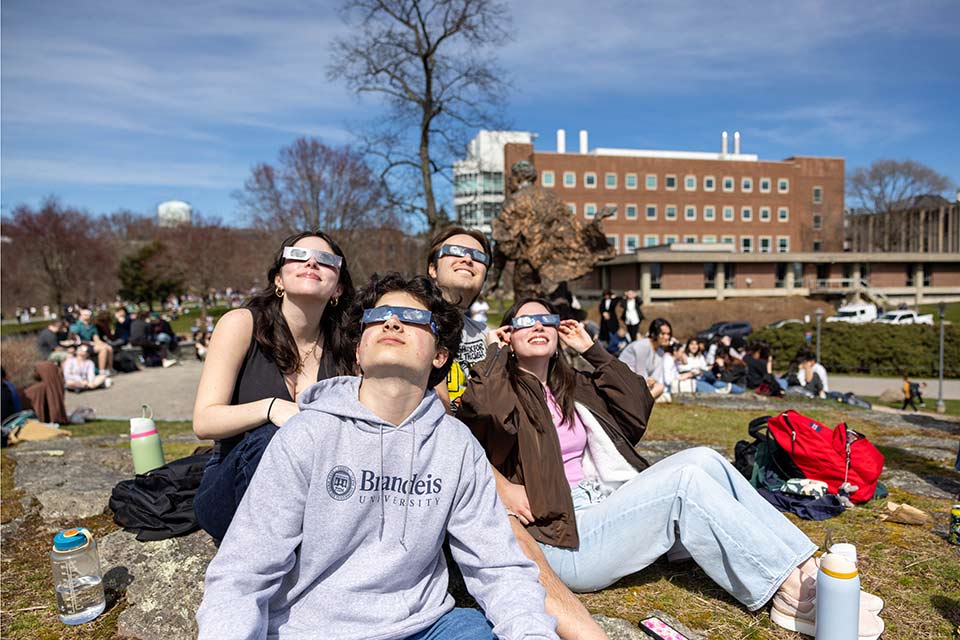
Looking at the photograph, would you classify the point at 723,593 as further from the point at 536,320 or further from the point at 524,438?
the point at 536,320

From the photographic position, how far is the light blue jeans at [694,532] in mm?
2635

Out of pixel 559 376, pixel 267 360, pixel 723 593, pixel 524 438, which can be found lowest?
pixel 723 593

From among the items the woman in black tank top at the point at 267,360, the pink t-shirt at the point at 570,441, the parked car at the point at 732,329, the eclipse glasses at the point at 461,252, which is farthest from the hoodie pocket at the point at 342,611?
the parked car at the point at 732,329

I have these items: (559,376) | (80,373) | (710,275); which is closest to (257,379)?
(559,376)

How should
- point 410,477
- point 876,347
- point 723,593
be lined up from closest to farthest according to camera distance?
1. point 410,477
2. point 723,593
3. point 876,347

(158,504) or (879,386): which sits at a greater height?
(158,504)

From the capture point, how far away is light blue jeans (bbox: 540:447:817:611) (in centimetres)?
263

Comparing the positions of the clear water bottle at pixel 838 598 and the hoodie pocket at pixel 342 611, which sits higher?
the hoodie pocket at pixel 342 611

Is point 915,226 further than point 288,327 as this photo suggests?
Yes

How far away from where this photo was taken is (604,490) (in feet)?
10.2

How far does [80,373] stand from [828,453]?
1437 centimetres

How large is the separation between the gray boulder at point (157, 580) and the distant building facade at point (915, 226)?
260 feet

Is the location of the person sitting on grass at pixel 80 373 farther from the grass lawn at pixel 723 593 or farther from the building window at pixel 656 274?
the building window at pixel 656 274

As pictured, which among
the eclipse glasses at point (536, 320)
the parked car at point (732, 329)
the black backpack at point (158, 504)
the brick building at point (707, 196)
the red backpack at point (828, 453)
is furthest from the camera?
the brick building at point (707, 196)
